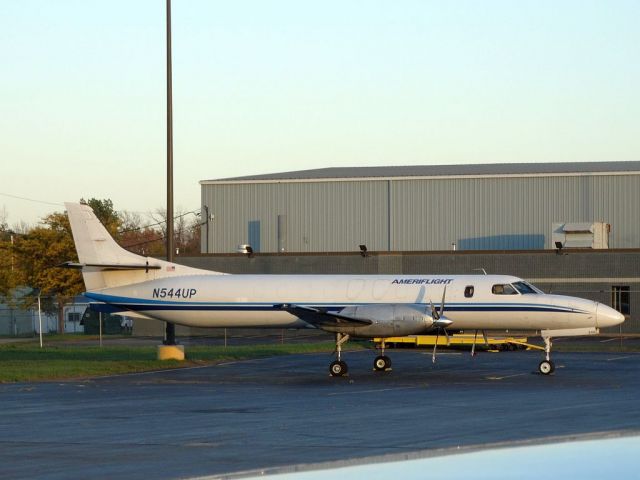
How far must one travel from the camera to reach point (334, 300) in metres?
32.3

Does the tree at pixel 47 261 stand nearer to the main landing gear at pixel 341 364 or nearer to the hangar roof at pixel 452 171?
the hangar roof at pixel 452 171

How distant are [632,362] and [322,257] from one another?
28448 millimetres

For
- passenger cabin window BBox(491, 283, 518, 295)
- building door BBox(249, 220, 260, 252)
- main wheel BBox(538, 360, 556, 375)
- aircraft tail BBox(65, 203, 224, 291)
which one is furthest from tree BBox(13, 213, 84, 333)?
main wheel BBox(538, 360, 556, 375)

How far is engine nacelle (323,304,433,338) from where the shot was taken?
3000 cm

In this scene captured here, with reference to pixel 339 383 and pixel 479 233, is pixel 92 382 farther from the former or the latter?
pixel 479 233

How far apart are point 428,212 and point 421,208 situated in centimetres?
53

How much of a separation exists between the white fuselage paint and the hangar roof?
4059 cm

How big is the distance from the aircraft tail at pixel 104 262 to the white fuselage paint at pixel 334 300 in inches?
13.9

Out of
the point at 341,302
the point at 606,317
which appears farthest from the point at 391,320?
the point at 606,317

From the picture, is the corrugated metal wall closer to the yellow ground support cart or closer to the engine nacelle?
the yellow ground support cart

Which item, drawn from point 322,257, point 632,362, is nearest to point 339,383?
point 632,362

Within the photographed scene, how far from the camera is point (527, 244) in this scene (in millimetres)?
70938

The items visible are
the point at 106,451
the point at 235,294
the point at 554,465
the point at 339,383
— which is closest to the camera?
the point at 554,465

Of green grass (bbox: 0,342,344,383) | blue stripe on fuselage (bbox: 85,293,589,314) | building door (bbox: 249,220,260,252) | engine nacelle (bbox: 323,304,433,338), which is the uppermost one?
→ building door (bbox: 249,220,260,252)
